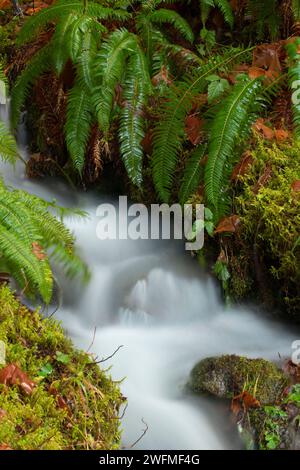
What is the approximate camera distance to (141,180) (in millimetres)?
4508

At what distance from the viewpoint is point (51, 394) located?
2.90 metres

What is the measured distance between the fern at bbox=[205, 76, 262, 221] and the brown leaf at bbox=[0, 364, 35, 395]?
1.84 metres

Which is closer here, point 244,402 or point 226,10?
point 244,402

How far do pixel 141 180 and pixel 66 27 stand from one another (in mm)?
1307

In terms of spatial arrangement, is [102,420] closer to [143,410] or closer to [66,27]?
[143,410]

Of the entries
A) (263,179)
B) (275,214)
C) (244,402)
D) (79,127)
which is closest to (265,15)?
(263,179)

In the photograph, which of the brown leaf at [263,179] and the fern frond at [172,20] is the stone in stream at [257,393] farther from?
the fern frond at [172,20]

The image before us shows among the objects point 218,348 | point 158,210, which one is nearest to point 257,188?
point 158,210

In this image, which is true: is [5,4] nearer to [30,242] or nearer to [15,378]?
[30,242]

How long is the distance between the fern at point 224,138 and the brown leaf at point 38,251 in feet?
4.31

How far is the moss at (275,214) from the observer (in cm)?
393

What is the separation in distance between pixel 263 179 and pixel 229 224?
42 cm

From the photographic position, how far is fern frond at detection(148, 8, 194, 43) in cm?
486

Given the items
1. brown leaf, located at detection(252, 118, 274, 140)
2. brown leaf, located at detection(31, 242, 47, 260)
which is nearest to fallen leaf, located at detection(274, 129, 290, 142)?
brown leaf, located at detection(252, 118, 274, 140)
